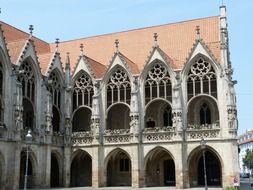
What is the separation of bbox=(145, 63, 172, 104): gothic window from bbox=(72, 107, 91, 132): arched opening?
8.09m

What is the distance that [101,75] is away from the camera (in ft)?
147

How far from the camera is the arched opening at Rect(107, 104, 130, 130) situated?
44938 mm

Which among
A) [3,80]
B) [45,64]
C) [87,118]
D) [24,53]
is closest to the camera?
[3,80]

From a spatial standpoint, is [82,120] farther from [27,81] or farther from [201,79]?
[201,79]

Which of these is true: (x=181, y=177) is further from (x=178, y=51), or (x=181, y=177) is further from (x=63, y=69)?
(x=63, y=69)

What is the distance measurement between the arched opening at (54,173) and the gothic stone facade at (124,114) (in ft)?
0.34

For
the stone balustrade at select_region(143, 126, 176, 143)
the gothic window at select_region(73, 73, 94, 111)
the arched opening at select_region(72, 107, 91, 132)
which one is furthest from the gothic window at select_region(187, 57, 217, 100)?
the arched opening at select_region(72, 107, 91, 132)

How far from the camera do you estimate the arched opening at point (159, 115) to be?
4331 centimetres

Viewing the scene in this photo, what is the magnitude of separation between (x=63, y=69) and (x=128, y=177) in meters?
13.5

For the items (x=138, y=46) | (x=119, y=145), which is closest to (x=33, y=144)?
(x=119, y=145)

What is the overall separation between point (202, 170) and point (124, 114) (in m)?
10.1

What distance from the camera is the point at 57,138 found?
4188 centimetres

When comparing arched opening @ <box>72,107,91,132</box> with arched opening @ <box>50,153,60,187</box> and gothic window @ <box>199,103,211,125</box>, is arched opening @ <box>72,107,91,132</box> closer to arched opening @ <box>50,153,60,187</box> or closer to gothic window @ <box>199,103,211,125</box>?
arched opening @ <box>50,153,60,187</box>

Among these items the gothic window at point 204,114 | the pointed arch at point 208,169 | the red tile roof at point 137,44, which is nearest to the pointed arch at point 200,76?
the red tile roof at point 137,44
